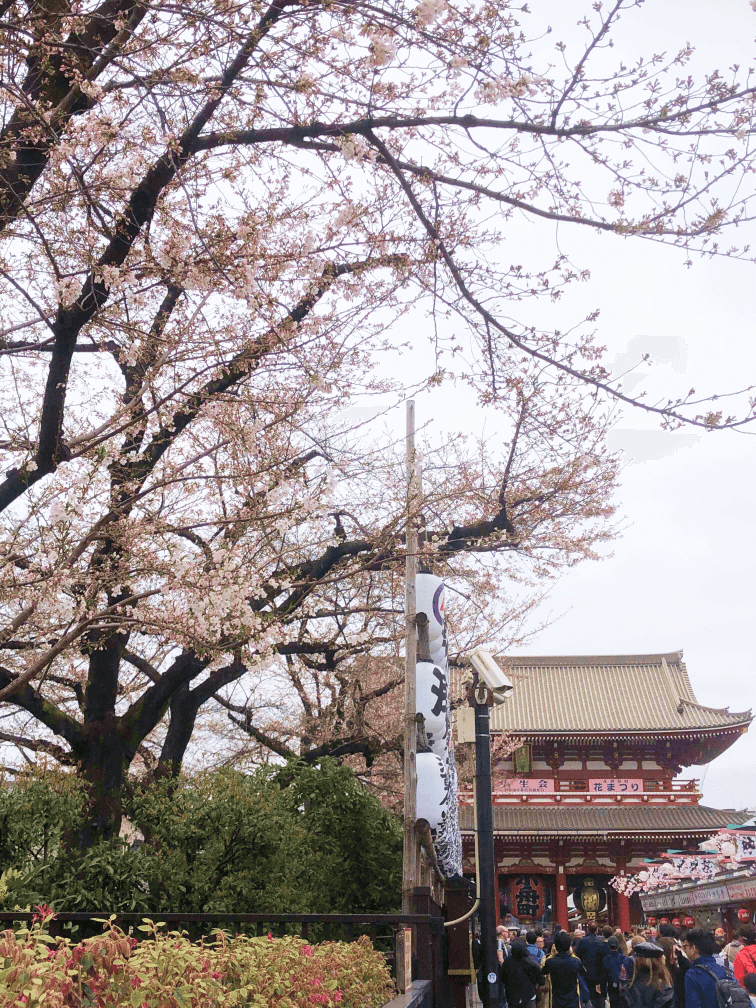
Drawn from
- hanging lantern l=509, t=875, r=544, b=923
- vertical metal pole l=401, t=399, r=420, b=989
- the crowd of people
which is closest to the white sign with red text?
hanging lantern l=509, t=875, r=544, b=923

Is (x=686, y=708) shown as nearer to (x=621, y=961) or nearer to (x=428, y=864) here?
(x=621, y=961)

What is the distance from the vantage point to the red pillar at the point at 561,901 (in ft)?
92.3

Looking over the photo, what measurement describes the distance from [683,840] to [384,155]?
26993 millimetres

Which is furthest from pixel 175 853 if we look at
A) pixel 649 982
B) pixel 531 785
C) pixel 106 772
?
pixel 531 785

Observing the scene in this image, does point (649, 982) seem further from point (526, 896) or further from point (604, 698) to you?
point (604, 698)

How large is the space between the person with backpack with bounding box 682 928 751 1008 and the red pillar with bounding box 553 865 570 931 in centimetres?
2248

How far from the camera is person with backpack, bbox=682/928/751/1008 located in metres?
7.18

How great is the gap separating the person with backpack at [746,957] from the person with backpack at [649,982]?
2.42 feet

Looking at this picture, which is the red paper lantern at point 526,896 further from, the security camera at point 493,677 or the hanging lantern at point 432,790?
the security camera at point 493,677

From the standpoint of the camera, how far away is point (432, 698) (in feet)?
34.9

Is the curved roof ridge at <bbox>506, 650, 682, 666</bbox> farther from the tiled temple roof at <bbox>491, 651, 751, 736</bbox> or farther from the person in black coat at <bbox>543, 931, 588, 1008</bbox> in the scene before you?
the person in black coat at <bbox>543, 931, 588, 1008</bbox>

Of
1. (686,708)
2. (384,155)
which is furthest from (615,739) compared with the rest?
(384,155)

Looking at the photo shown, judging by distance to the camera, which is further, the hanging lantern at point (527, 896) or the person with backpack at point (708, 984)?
the hanging lantern at point (527, 896)

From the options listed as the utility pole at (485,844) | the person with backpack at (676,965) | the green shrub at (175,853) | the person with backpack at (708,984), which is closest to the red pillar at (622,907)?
the person with backpack at (676,965)
